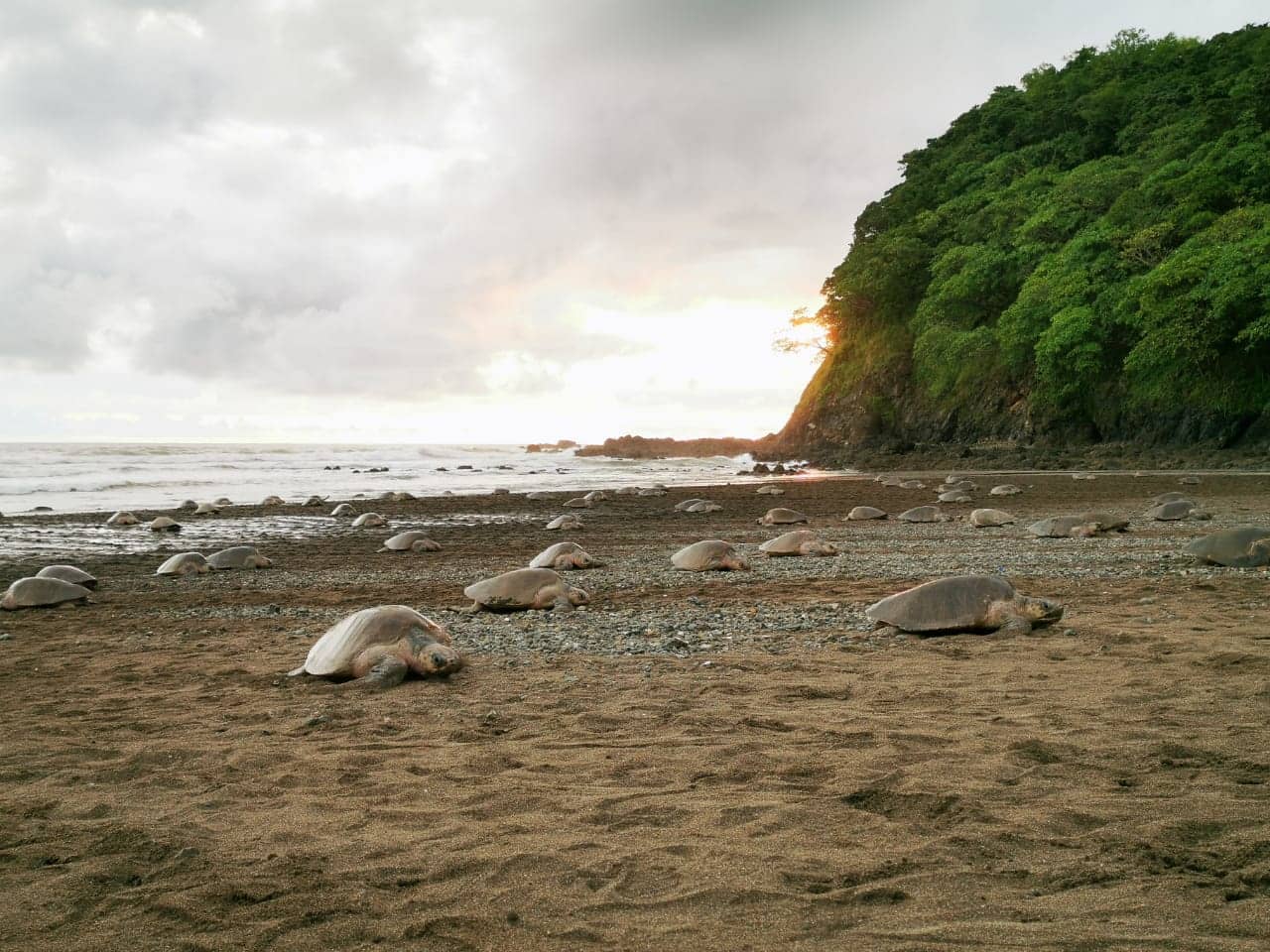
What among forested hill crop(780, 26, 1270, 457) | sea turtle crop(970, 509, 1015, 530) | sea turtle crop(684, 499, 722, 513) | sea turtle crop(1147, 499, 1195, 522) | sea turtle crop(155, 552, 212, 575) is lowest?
sea turtle crop(155, 552, 212, 575)

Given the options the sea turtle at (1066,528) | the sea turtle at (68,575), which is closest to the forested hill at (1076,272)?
the sea turtle at (1066,528)

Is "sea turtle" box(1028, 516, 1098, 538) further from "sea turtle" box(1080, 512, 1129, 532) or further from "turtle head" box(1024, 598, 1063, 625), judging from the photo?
"turtle head" box(1024, 598, 1063, 625)

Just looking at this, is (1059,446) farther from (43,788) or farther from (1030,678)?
(43,788)

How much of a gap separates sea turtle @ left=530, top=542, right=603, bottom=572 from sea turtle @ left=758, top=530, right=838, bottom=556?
2.55 meters

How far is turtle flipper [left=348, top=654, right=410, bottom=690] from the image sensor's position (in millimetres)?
5094

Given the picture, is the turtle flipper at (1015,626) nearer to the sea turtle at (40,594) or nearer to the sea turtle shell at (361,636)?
the sea turtle shell at (361,636)

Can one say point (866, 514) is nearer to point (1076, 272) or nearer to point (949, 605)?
point (949, 605)

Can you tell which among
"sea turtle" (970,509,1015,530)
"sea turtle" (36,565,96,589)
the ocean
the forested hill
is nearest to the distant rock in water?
the forested hill

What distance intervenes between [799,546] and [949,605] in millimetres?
4892

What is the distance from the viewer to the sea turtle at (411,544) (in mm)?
13078

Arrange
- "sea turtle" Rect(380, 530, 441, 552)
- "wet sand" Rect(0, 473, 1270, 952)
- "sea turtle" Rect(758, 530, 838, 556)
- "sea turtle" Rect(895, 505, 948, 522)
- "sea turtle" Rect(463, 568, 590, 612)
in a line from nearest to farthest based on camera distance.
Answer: "wet sand" Rect(0, 473, 1270, 952)
"sea turtle" Rect(463, 568, 590, 612)
"sea turtle" Rect(758, 530, 838, 556)
"sea turtle" Rect(380, 530, 441, 552)
"sea turtle" Rect(895, 505, 948, 522)

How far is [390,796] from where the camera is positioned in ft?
10.8

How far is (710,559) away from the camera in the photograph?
9.80 m

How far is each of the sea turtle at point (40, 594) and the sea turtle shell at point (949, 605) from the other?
8.81 meters
